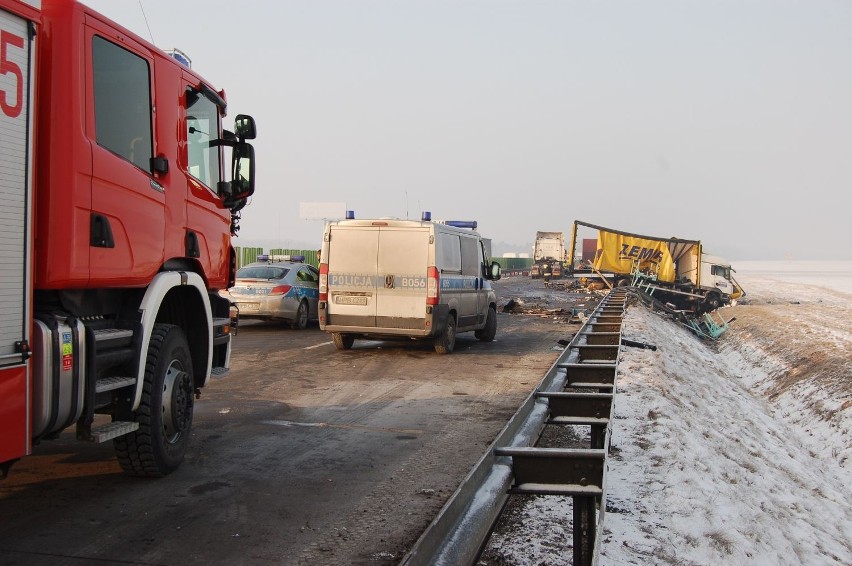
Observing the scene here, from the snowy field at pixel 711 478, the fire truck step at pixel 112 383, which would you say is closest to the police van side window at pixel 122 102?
the fire truck step at pixel 112 383

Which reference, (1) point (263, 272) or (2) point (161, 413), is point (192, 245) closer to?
(2) point (161, 413)

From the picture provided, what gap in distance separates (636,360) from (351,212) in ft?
17.0

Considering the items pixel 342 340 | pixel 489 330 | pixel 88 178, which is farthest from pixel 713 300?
pixel 88 178

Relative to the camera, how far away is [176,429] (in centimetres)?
562

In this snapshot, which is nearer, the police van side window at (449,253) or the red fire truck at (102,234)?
the red fire truck at (102,234)

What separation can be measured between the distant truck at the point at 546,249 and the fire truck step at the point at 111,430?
54398 mm

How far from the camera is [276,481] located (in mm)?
5477

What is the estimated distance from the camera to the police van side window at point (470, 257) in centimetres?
1409

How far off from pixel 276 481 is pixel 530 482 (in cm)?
244

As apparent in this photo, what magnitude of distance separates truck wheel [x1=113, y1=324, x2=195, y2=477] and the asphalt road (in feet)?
0.46

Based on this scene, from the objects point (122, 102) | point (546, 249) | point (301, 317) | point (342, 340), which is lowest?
point (342, 340)

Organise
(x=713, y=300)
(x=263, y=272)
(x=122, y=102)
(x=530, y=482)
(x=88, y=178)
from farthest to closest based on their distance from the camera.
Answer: (x=713, y=300), (x=263, y=272), (x=122, y=102), (x=88, y=178), (x=530, y=482)

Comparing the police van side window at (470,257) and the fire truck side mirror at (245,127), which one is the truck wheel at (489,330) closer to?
the police van side window at (470,257)

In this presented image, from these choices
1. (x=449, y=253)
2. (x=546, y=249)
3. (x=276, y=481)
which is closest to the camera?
(x=276, y=481)
